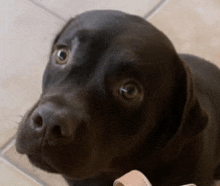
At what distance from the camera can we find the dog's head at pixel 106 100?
1.01m

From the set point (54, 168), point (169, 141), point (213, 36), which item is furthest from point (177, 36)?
point (54, 168)

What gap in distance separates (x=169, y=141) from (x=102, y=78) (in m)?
0.34

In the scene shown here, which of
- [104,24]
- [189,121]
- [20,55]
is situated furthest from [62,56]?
[20,55]

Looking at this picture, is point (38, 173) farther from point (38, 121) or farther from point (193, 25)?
point (193, 25)

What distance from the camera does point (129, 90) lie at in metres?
1.10

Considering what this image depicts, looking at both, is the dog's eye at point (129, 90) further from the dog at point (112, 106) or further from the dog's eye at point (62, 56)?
the dog's eye at point (62, 56)

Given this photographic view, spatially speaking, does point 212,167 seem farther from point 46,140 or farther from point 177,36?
point 177,36

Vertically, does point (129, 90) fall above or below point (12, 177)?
above

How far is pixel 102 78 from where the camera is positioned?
1.08 meters

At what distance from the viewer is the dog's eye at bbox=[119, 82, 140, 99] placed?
3.60ft

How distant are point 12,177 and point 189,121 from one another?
907mm

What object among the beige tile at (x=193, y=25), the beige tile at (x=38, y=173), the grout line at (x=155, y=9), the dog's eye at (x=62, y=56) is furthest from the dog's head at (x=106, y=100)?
the grout line at (x=155, y=9)

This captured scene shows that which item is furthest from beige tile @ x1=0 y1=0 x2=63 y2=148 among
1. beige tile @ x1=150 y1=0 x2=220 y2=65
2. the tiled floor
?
beige tile @ x1=150 y1=0 x2=220 y2=65

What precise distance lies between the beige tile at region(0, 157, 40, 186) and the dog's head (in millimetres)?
578
